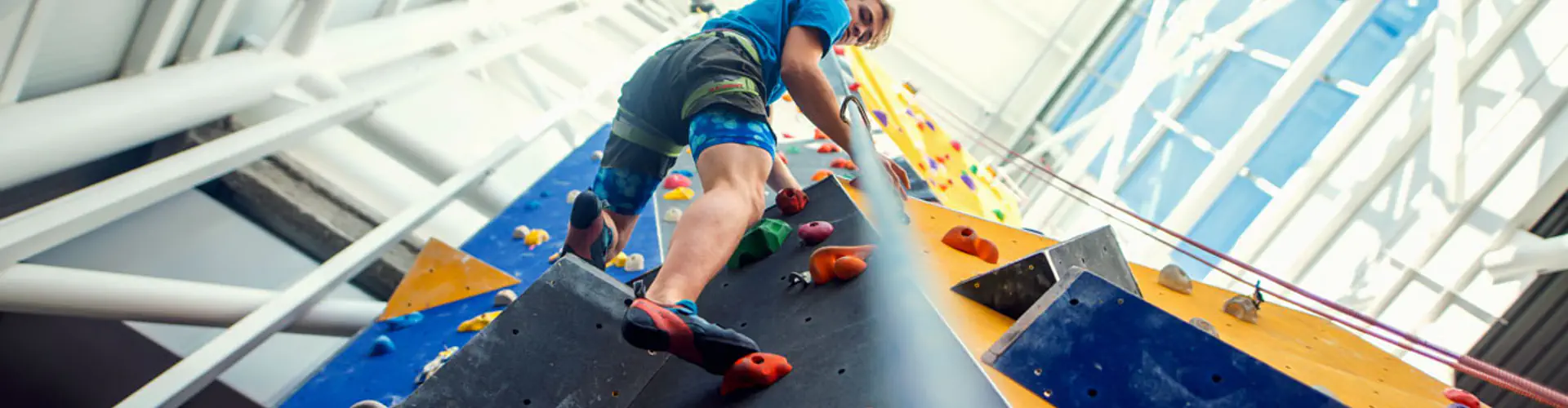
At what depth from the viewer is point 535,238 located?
2.63m

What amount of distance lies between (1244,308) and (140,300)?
88.2 inches

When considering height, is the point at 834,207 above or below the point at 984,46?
below

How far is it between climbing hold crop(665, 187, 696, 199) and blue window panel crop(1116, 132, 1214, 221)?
4454mm

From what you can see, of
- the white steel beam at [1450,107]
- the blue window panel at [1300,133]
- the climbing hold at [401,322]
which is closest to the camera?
the climbing hold at [401,322]

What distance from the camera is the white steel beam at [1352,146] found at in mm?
3686

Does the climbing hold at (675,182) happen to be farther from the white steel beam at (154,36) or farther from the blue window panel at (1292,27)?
the blue window panel at (1292,27)

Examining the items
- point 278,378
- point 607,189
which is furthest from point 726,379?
point 278,378

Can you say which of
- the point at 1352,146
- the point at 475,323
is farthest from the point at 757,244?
the point at 1352,146

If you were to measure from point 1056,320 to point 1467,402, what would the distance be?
711 mm

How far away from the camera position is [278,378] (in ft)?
8.85

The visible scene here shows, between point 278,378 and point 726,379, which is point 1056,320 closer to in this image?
point 726,379

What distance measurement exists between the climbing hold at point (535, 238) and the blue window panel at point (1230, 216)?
4.15 metres

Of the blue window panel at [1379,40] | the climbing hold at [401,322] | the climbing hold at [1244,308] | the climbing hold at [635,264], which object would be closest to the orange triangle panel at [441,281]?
the climbing hold at [401,322]

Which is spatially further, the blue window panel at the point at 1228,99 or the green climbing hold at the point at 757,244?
the blue window panel at the point at 1228,99
